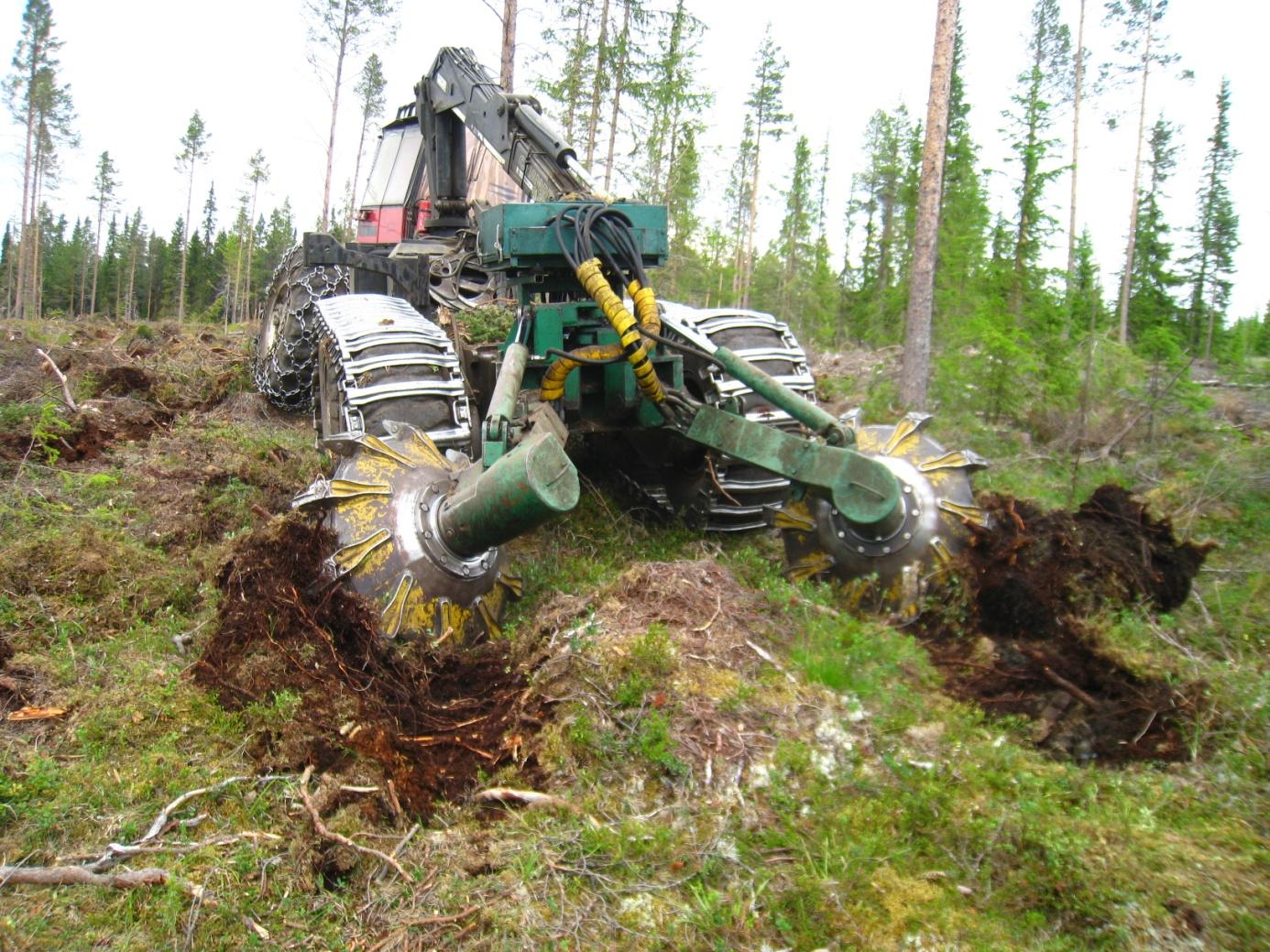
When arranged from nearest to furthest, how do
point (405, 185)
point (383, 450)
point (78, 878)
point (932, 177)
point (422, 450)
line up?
1. point (78, 878)
2. point (383, 450)
3. point (422, 450)
4. point (405, 185)
5. point (932, 177)

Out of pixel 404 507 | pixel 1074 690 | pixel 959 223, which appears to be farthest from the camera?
pixel 959 223

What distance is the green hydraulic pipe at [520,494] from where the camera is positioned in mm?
3568

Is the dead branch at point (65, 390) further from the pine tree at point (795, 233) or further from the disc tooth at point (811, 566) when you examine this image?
the pine tree at point (795, 233)

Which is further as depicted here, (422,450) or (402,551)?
(422,450)

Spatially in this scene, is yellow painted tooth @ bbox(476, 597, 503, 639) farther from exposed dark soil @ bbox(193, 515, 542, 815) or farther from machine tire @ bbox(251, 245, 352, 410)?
machine tire @ bbox(251, 245, 352, 410)

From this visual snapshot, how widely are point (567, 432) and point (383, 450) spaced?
0.93m

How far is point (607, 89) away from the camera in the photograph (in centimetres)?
2219

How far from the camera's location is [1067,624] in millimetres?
4207

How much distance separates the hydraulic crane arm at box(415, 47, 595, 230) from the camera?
6191mm

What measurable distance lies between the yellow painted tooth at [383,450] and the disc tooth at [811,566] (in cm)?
198

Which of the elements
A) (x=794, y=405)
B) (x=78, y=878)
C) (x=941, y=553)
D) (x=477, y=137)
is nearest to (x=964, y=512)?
(x=941, y=553)

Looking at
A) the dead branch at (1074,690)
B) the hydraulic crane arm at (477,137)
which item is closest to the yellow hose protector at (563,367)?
the hydraulic crane arm at (477,137)

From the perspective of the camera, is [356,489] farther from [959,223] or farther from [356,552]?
[959,223]

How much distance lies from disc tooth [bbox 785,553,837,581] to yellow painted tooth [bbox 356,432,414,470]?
1.98 m
